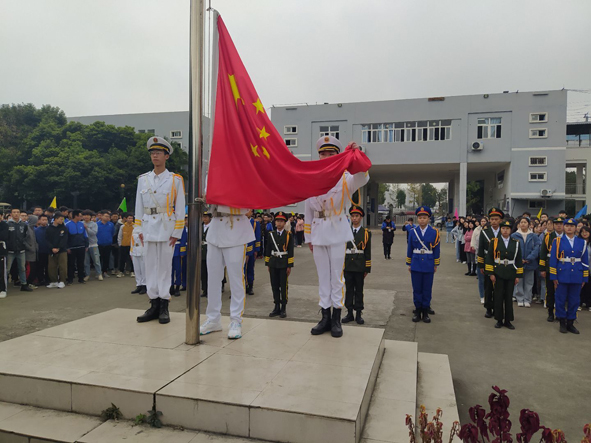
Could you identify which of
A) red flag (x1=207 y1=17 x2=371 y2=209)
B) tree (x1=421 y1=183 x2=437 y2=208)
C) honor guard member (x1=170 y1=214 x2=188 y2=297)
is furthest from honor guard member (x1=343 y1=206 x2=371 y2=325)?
tree (x1=421 y1=183 x2=437 y2=208)

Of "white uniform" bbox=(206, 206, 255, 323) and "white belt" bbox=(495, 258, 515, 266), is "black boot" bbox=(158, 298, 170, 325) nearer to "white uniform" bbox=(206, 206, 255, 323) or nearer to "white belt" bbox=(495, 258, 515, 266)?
"white uniform" bbox=(206, 206, 255, 323)

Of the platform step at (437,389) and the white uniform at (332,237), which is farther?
the white uniform at (332,237)

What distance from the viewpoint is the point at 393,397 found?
10.7ft

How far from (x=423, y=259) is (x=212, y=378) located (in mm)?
4545

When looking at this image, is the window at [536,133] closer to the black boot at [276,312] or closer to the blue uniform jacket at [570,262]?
the blue uniform jacket at [570,262]

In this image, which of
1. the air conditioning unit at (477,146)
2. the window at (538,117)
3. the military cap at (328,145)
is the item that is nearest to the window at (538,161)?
the window at (538,117)

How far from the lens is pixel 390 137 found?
31.7 meters

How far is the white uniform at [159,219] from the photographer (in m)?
4.59

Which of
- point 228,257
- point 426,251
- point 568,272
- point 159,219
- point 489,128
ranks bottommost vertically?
point 568,272

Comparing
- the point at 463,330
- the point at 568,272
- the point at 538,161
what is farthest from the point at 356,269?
the point at 538,161

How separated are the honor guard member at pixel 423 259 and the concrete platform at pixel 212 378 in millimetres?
2953

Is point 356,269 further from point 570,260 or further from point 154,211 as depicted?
point 154,211

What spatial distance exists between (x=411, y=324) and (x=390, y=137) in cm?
2702

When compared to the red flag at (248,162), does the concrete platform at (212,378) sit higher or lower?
lower
